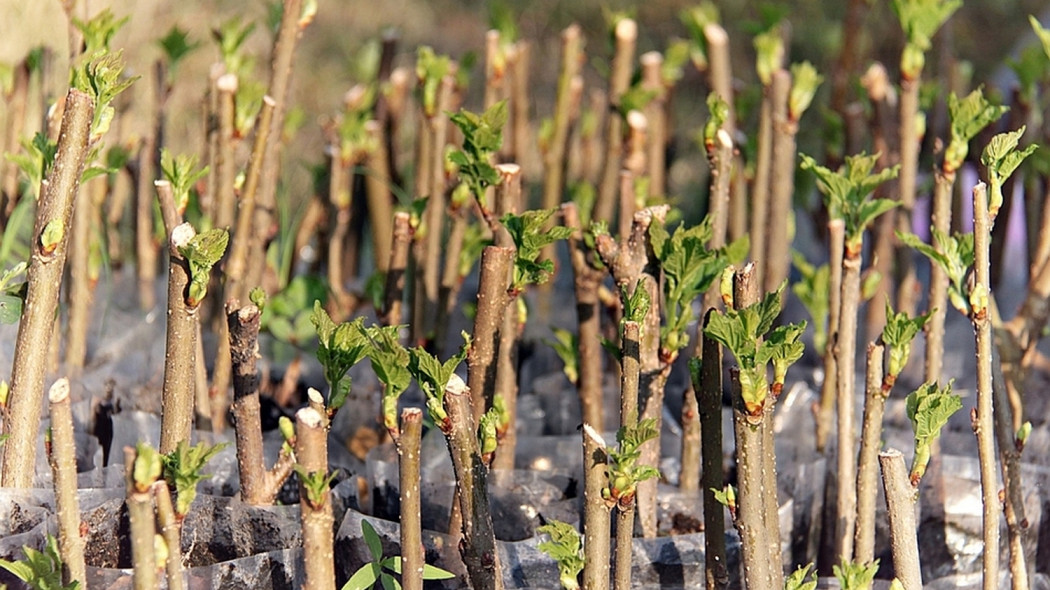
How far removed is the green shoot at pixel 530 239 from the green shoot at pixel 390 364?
0.15m

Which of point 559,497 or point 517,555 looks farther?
point 559,497

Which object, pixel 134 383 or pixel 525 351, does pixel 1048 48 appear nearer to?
pixel 525 351

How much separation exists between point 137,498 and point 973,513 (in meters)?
0.82

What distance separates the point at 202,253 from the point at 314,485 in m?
0.20

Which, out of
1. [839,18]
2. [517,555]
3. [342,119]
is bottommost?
[517,555]

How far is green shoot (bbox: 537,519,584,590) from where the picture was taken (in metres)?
0.80

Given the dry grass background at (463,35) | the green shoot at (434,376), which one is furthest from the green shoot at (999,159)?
the dry grass background at (463,35)

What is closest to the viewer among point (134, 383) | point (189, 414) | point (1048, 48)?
point (189, 414)

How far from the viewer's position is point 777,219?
1.38 metres

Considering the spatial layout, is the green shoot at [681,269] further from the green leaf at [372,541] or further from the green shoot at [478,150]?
the green leaf at [372,541]

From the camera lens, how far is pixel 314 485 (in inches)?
29.2

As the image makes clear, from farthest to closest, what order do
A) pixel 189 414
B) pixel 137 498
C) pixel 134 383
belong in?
pixel 134 383, pixel 189 414, pixel 137 498

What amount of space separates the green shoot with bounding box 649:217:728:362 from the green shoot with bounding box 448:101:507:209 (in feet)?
0.51

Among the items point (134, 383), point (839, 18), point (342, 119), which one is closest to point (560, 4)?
point (839, 18)
